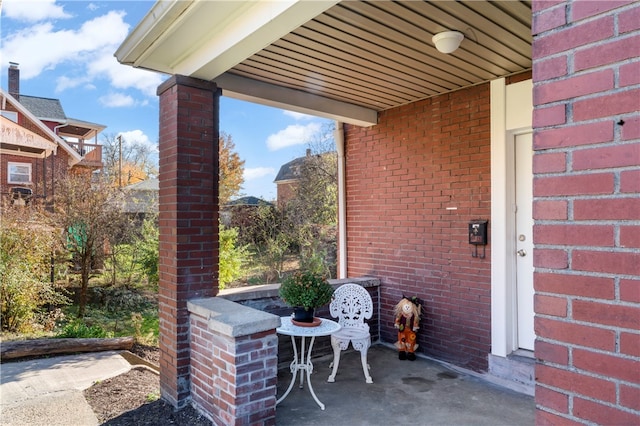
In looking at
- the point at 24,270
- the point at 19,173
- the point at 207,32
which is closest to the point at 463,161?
the point at 207,32

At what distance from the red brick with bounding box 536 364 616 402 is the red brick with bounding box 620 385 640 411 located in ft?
0.05

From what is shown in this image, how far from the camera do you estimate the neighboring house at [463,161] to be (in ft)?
2.89

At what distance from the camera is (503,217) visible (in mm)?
3650

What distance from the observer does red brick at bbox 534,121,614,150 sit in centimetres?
88

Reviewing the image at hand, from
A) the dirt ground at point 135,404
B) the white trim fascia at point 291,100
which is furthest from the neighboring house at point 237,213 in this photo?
the dirt ground at point 135,404

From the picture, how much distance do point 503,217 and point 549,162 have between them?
114 inches

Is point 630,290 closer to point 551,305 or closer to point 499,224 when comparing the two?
point 551,305

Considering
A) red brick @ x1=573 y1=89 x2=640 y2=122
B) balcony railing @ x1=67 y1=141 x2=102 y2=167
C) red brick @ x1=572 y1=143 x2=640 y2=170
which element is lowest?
red brick @ x1=572 y1=143 x2=640 y2=170

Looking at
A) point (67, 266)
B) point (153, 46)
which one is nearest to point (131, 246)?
point (67, 266)

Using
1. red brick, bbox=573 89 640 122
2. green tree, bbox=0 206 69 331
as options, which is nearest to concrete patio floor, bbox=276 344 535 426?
red brick, bbox=573 89 640 122

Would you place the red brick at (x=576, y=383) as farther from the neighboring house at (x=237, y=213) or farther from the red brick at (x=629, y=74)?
the neighboring house at (x=237, y=213)

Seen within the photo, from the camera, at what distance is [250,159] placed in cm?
Answer: 1588

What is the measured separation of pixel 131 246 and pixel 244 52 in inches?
274

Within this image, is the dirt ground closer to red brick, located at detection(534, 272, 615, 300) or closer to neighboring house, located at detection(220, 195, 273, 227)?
red brick, located at detection(534, 272, 615, 300)
